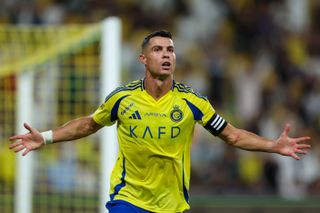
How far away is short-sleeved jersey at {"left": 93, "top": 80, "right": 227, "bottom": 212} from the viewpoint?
801 centimetres

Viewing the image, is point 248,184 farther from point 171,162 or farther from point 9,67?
point 171,162

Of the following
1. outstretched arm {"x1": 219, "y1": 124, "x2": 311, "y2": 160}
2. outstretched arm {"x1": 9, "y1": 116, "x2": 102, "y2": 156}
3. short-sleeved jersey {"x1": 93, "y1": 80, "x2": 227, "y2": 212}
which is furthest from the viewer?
outstretched arm {"x1": 9, "y1": 116, "x2": 102, "y2": 156}

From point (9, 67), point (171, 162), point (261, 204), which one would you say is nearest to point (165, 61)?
point (171, 162)

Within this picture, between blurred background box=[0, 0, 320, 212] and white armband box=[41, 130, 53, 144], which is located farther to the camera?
blurred background box=[0, 0, 320, 212]

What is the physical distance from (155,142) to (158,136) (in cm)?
6

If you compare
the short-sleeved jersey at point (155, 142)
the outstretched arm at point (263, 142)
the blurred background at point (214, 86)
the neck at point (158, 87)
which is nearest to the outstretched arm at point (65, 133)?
the short-sleeved jersey at point (155, 142)

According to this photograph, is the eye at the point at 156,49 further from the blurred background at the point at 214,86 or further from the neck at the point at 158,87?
the blurred background at the point at 214,86

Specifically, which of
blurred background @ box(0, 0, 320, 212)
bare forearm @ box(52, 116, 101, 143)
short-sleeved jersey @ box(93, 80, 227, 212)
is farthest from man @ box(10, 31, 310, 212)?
blurred background @ box(0, 0, 320, 212)

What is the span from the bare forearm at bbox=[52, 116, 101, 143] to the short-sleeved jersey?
0.81 ft

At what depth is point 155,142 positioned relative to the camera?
8000 millimetres

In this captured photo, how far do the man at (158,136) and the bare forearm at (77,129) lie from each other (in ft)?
0.43

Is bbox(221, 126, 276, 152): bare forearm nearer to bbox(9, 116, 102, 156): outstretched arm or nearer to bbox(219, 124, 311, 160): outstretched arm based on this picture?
bbox(219, 124, 311, 160): outstretched arm

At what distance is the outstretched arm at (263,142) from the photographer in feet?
26.6

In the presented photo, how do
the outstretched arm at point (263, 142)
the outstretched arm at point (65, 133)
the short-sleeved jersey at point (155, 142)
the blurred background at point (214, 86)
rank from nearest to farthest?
the short-sleeved jersey at point (155, 142)
the outstretched arm at point (263, 142)
the outstretched arm at point (65, 133)
the blurred background at point (214, 86)
